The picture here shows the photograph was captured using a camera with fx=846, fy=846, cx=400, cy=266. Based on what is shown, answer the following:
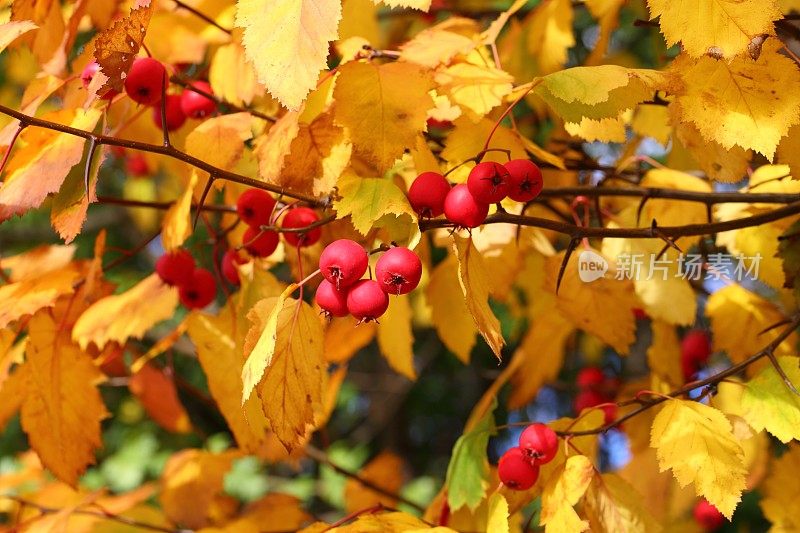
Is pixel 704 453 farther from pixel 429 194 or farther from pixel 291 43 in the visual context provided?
pixel 291 43

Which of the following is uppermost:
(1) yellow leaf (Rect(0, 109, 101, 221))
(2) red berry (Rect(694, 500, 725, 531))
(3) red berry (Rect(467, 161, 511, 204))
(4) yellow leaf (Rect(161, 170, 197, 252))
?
(1) yellow leaf (Rect(0, 109, 101, 221))

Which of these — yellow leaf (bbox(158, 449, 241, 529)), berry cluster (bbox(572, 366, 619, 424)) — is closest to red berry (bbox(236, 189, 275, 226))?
yellow leaf (bbox(158, 449, 241, 529))

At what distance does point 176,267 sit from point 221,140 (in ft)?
0.85

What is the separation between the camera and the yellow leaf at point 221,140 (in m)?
1.06

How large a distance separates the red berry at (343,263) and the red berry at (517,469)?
35 centimetres

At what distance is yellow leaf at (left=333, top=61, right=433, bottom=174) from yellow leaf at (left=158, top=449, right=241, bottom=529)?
0.80 meters

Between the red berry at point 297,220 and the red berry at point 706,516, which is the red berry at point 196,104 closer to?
the red berry at point 297,220

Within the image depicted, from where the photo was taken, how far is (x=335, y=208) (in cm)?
91

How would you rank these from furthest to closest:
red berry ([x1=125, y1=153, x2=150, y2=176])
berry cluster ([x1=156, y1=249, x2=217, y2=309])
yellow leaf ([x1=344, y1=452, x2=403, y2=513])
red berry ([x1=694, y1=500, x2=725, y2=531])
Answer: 1. red berry ([x1=125, y1=153, x2=150, y2=176])
2. red berry ([x1=694, y1=500, x2=725, y2=531])
3. yellow leaf ([x1=344, y1=452, x2=403, y2=513])
4. berry cluster ([x1=156, y1=249, x2=217, y2=309])

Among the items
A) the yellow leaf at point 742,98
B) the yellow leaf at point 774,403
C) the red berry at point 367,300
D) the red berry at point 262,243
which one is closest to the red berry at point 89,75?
the red berry at point 262,243

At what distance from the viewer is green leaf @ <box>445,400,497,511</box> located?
113 centimetres

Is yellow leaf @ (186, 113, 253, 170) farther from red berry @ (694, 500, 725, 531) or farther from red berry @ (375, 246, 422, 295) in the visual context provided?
red berry @ (694, 500, 725, 531)

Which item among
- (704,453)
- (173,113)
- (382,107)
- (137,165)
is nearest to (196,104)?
(173,113)

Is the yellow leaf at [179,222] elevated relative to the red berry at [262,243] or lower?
elevated
